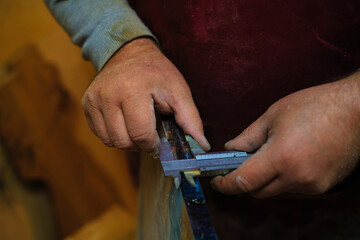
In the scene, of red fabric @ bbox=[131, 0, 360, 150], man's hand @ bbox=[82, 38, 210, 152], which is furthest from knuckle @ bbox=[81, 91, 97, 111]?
red fabric @ bbox=[131, 0, 360, 150]

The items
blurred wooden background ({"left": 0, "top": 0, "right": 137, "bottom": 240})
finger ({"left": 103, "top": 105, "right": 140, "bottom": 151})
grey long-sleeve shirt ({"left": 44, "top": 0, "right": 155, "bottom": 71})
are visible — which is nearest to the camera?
finger ({"left": 103, "top": 105, "right": 140, "bottom": 151})

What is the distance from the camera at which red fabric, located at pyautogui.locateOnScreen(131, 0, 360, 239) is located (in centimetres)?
75

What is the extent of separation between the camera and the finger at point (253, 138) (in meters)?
0.66

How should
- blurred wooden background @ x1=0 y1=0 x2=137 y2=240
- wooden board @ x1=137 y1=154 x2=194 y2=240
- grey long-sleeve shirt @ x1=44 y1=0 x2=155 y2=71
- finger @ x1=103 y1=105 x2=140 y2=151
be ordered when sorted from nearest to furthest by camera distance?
wooden board @ x1=137 y1=154 x2=194 y2=240 < finger @ x1=103 y1=105 x2=140 y2=151 < grey long-sleeve shirt @ x1=44 y1=0 x2=155 y2=71 < blurred wooden background @ x1=0 y1=0 x2=137 y2=240

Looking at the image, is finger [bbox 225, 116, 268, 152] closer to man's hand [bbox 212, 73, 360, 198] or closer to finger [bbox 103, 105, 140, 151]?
man's hand [bbox 212, 73, 360, 198]

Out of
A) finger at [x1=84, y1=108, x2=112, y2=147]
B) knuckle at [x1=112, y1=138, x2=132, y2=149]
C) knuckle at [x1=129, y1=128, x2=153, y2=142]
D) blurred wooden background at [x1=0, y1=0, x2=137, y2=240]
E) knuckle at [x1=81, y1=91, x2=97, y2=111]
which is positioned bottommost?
blurred wooden background at [x1=0, y1=0, x2=137, y2=240]

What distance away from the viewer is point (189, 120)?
2.27 ft

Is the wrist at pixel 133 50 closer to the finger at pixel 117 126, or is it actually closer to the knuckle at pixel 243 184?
the finger at pixel 117 126

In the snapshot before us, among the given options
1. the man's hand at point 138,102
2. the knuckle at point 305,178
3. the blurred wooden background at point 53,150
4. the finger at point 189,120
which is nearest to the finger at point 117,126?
the man's hand at point 138,102

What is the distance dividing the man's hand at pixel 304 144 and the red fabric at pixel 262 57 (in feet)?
0.41

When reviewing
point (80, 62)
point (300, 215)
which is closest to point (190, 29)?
point (300, 215)

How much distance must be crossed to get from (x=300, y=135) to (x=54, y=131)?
141cm

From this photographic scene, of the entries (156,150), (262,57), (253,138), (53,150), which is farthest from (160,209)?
(53,150)

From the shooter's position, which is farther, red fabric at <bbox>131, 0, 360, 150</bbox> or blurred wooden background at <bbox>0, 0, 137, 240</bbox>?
blurred wooden background at <bbox>0, 0, 137, 240</bbox>
